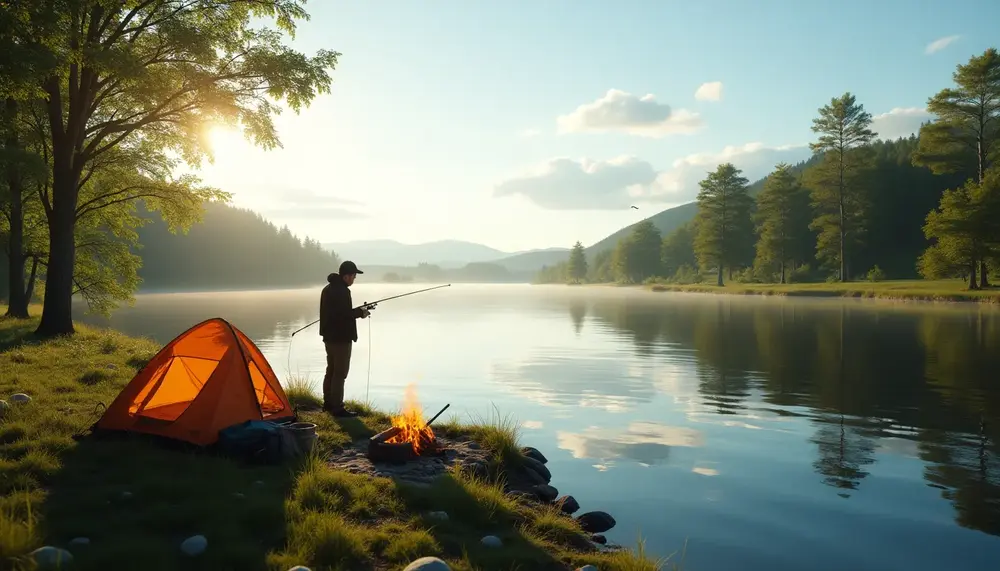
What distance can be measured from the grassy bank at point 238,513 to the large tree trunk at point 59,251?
1037 cm

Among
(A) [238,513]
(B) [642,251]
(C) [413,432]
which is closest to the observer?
(A) [238,513]

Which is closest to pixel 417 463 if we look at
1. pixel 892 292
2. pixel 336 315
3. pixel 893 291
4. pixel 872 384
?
pixel 336 315

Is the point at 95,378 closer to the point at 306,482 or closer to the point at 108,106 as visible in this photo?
the point at 306,482

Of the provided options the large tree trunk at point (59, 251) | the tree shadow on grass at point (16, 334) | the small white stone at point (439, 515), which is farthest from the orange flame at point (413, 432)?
the large tree trunk at point (59, 251)

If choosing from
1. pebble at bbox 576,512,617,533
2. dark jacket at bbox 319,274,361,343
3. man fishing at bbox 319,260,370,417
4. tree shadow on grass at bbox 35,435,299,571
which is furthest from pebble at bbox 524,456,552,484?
dark jacket at bbox 319,274,361,343

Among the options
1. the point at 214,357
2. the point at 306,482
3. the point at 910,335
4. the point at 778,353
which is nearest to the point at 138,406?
the point at 214,357

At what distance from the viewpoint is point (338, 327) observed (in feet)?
36.3

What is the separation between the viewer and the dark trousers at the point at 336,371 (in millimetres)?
11055

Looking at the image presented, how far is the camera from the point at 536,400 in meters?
15.7

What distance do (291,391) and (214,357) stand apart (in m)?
3.28

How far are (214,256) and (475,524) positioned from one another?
194 meters

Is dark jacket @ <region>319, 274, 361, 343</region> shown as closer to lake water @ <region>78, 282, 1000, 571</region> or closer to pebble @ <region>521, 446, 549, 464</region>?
pebble @ <region>521, 446, 549, 464</region>

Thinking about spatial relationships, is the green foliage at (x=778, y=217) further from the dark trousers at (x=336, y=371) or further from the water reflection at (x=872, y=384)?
the dark trousers at (x=336, y=371)

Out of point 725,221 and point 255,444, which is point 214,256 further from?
point 255,444
